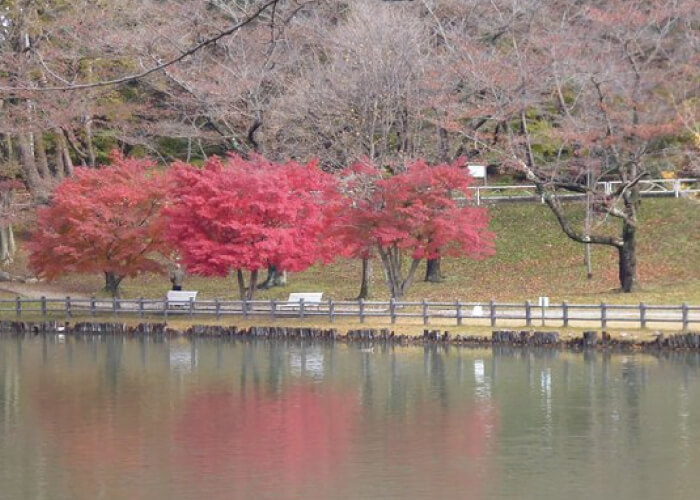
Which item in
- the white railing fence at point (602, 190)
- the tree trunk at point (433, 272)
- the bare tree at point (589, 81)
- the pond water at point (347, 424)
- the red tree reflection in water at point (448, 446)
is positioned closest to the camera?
the pond water at point (347, 424)

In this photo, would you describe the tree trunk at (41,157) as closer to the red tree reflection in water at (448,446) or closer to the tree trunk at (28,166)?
the tree trunk at (28,166)

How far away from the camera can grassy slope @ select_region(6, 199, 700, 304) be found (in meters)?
41.5

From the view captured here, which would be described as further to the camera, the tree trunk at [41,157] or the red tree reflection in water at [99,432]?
the tree trunk at [41,157]

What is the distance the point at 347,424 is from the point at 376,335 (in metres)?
12.0

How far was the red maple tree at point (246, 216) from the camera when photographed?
38438mm

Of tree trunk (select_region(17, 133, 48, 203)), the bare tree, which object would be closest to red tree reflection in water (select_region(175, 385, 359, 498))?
the bare tree

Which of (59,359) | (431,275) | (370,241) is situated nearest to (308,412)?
(59,359)

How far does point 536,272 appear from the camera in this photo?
44.9m

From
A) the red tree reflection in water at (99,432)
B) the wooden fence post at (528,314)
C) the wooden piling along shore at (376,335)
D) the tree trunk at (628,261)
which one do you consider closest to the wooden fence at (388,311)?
the wooden fence post at (528,314)

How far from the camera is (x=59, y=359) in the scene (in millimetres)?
33656

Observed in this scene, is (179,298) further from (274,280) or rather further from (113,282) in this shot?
(274,280)

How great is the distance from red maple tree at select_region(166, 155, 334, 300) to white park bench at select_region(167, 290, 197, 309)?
172cm

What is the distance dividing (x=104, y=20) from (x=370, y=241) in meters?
17.2

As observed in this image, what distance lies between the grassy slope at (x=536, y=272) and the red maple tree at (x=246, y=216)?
16.8 feet
